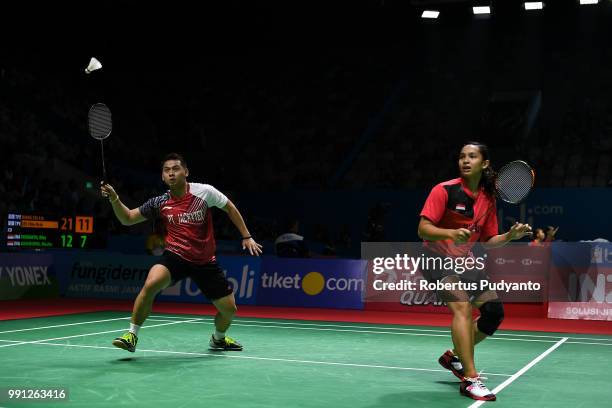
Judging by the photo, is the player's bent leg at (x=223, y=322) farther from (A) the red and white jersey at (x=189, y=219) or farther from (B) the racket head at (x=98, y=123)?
(B) the racket head at (x=98, y=123)

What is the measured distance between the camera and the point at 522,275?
43.5 ft

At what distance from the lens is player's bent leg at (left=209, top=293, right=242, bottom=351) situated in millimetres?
7777

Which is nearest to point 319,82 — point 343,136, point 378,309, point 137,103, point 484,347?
point 343,136

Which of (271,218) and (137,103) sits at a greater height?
(137,103)

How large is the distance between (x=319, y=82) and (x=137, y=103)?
260 inches

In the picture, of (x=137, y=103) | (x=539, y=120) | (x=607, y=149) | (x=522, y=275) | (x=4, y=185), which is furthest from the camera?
(x=137, y=103)

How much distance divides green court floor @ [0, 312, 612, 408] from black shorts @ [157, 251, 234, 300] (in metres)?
0.65

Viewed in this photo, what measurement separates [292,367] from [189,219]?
1.72m

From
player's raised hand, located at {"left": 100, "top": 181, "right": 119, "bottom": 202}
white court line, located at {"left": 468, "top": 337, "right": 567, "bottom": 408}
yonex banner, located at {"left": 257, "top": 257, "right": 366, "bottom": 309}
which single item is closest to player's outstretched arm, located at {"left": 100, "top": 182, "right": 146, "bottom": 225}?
player's raised hand, located at {"left": 100, "top": 181, "right": 119, "bottom": 202}

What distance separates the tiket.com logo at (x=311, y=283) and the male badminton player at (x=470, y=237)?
7.68 meters

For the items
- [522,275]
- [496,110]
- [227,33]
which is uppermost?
[227,33]

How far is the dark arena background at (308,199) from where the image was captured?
6629 millimetres

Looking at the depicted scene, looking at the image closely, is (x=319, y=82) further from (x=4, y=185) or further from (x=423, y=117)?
(x=4, y=185)

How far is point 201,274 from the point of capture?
7.62 metres
